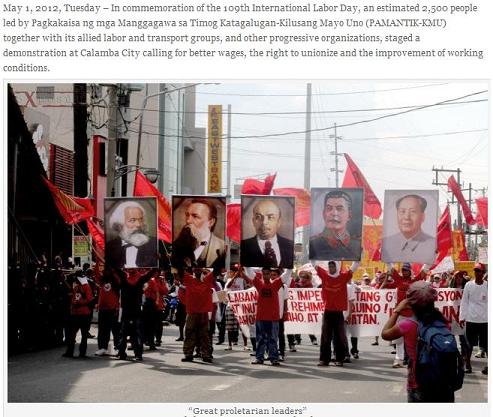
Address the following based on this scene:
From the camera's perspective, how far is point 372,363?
15203 mm

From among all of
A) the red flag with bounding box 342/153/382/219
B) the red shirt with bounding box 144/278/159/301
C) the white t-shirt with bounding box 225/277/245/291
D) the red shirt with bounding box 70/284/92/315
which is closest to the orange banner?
the red flag with bounding box 342/153/382/219

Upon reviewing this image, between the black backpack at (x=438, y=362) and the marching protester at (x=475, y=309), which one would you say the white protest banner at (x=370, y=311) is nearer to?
the marching protester at (x=475, y=309)

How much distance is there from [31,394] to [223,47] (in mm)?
4417

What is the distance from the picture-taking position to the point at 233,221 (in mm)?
19375

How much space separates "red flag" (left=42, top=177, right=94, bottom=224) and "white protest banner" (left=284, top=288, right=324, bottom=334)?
432cm

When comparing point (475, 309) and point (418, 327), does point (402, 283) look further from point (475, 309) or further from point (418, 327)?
point (418, 327)

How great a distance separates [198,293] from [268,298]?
100cm

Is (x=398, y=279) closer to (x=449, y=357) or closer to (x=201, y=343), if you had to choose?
(x=201, y=343)

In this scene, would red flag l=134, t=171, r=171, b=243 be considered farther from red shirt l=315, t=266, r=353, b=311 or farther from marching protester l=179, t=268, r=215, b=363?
red shirt l=315, t=266, r=353, b=311

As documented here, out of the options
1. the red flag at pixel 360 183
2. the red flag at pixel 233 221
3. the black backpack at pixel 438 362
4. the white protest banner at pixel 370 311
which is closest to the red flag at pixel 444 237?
the red flag at pixel 360 183

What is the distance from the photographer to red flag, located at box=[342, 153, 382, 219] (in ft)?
58.1

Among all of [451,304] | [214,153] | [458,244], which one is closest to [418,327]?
[451,304]

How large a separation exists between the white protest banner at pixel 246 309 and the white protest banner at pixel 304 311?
0.59m

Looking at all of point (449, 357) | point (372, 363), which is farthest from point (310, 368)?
point (449, 357)
